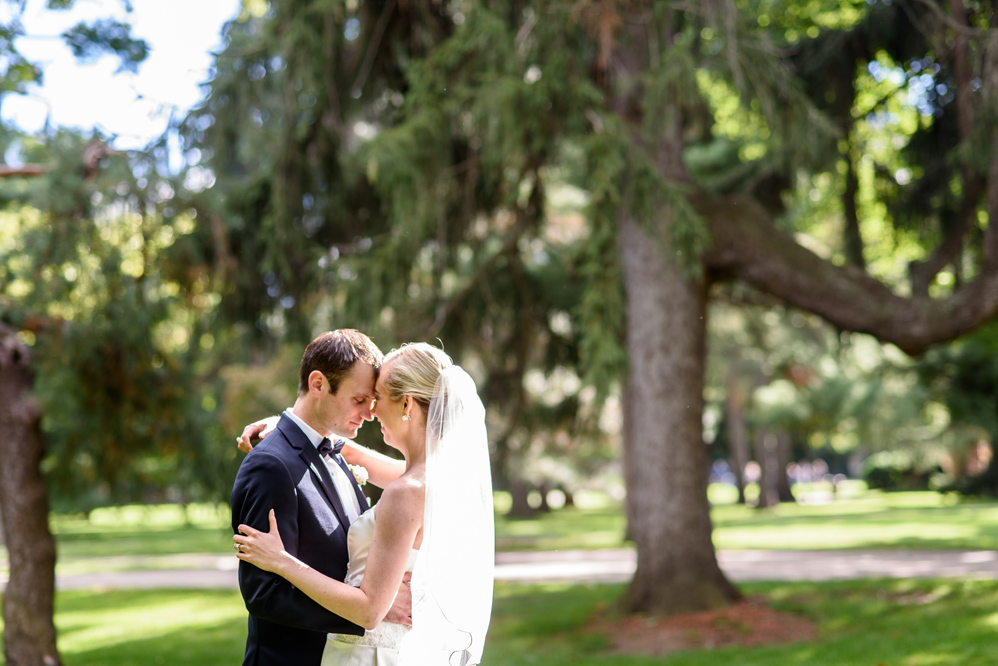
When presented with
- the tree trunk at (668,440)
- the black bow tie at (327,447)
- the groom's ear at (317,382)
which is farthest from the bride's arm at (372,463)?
the tree trunk at (668,440)

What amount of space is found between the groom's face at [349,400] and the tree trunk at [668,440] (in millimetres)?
7428

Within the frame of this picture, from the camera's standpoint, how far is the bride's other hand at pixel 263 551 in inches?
112

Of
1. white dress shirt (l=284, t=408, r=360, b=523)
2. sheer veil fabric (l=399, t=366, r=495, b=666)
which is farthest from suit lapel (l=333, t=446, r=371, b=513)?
sheer veil fabric (l=399, t=366, r=495, b=666)

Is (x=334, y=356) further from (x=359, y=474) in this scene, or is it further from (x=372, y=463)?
(x=372, y=463)

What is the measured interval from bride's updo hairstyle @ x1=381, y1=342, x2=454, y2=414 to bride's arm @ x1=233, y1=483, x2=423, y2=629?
33 centimetres

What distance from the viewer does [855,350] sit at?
29.8 meters

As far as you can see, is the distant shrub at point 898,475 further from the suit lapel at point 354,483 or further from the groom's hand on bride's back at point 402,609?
the groom's hand on bride's back at point 402,609

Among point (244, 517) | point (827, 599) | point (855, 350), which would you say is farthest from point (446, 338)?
point (855, 350)

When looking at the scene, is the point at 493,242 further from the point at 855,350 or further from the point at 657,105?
the point at 855,350

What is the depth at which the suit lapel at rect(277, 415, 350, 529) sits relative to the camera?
3170 millimetres

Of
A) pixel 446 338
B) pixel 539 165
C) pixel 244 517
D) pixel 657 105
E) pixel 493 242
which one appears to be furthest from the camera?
pixel 493 242

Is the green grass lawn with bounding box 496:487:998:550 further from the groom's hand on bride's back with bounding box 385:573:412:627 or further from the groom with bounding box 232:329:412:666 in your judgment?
the groom with bounding box 232:329:412:666

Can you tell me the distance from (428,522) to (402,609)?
36 centimetres

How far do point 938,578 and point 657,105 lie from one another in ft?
25.6
